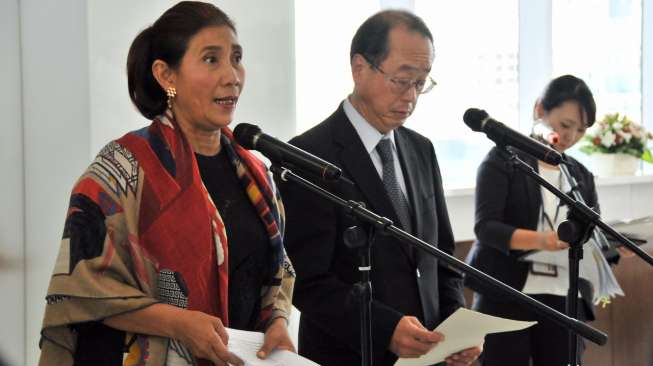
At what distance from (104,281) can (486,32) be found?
158 inches

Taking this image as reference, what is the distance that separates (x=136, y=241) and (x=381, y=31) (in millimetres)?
1006

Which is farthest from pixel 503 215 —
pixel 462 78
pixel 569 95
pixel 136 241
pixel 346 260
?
pixel 462 78

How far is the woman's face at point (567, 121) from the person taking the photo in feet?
11.3

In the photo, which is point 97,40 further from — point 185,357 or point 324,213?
point 185,357

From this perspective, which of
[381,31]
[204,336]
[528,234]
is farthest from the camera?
[528,234]

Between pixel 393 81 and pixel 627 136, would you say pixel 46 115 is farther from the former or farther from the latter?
pixel 627 136

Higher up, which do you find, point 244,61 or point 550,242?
point 244,61

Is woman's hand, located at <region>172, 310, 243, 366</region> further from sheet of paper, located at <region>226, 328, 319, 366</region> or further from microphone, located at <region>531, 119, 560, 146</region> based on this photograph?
microphone, located at <region>531, 119, 560, 146</region>

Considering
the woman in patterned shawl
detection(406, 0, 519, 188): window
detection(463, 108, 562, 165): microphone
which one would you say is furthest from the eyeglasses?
detection(406, 0, 519, 188): window

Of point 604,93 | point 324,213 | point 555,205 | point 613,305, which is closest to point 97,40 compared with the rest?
point 324,213

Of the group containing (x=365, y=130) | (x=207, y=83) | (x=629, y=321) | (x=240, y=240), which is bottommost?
(x=629, y=321)

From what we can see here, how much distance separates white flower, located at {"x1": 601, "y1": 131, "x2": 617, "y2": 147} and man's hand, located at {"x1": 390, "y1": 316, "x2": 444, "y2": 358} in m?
3.60

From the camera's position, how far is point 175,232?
1.83 meters

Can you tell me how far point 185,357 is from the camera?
181cm
